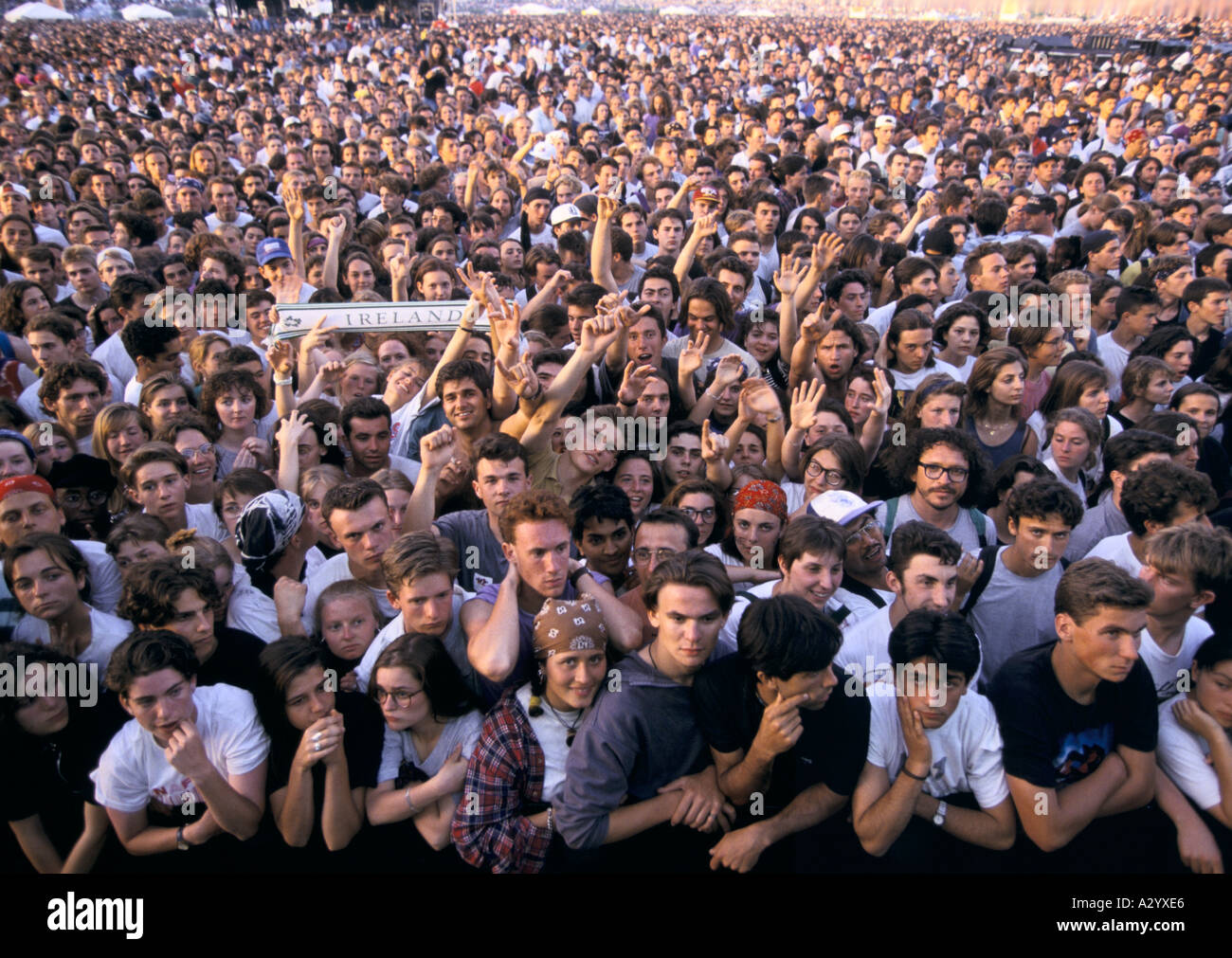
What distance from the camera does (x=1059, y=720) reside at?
2646 mm

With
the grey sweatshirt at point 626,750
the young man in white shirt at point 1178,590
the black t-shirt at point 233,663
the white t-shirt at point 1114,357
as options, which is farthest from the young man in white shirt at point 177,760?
the white t-shirt at point 1114,357

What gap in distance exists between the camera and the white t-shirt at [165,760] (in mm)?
2590

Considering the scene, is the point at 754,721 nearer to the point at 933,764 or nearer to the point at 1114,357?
the point at 933,764

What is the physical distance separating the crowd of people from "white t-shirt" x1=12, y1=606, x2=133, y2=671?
0.01m

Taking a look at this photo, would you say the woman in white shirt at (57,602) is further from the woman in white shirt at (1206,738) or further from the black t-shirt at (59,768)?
the woman in white shirt at (1206,738)

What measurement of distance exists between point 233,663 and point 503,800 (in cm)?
116

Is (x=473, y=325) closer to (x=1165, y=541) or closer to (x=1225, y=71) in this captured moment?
(x=1165, y=541)

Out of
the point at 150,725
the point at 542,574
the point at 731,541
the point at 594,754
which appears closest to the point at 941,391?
the point at 731,541

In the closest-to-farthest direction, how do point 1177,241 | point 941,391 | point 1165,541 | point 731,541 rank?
point 1165,541 < point 731,541 < point 941,391 < point 1177,241

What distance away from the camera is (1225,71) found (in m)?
16.0

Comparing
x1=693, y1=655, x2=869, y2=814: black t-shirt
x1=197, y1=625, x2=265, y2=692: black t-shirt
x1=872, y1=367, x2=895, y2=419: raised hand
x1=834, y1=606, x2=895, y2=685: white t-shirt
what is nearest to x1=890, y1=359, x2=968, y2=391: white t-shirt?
x1=872, y1=367, x2=895, y2=419: raised hand

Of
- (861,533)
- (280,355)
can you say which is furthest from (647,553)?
(280,355)

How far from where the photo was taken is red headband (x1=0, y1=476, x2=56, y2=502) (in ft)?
11.2

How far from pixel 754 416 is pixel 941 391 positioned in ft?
3.40
